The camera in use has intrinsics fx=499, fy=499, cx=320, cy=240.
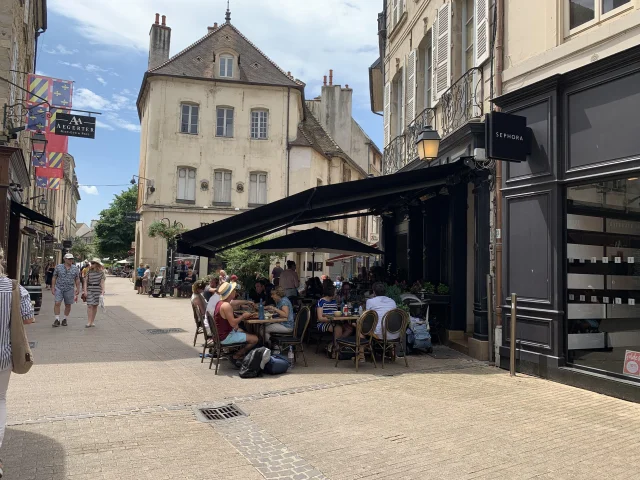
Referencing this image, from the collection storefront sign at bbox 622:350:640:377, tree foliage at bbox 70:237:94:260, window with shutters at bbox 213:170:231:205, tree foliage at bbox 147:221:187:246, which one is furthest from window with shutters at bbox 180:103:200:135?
tree foliage at bbox 70:237:94:260

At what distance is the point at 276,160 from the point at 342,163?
21.6 feet

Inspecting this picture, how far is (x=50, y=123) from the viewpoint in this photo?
15.2 metres

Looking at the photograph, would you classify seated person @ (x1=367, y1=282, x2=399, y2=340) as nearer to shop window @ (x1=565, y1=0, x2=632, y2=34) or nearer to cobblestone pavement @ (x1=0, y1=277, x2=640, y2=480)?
cobblestone pavement @ (x1=0, y1=277, x2=640, y2=480)

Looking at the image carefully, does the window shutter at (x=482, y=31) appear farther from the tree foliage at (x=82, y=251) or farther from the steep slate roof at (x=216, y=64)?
the tree foliage at (x=82, y=251)

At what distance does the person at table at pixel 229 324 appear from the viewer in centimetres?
688

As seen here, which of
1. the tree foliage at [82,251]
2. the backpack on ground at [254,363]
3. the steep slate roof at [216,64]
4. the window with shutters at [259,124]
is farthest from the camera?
the tree foliage at [82,251]

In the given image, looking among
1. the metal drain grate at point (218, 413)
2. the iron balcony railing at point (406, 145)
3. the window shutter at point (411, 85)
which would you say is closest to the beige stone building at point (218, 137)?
the iron balcony railing at point (406, 145)

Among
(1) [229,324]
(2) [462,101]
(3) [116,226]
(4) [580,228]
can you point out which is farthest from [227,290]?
(3) [116,226]

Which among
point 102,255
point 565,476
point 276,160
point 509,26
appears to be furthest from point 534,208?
point 102,255

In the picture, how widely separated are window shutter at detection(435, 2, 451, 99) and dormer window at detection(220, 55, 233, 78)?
63.6 feet

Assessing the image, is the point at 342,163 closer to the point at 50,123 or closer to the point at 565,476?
the point at 50,123

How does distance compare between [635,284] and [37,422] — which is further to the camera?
[635,284]

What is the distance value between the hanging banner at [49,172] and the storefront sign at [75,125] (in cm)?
619

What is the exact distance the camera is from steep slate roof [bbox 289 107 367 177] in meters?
27.7
